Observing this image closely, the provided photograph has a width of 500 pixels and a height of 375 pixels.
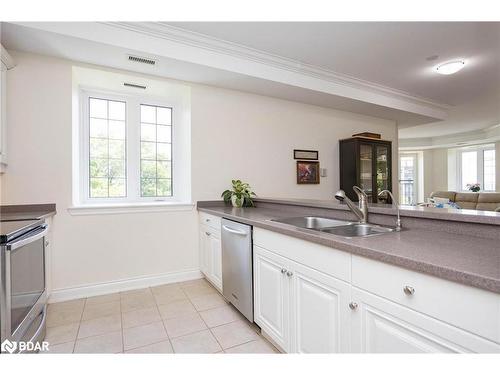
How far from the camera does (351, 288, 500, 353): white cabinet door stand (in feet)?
2.54

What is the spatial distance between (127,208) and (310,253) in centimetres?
213

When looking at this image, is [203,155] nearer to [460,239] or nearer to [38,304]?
[38,304]

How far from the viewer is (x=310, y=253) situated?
1.34 meters

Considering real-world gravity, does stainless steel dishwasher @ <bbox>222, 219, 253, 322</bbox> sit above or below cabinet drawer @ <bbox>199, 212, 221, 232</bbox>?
below

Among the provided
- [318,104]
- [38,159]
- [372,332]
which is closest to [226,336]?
[372,332]

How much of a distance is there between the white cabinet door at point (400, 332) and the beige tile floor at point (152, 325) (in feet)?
2.73

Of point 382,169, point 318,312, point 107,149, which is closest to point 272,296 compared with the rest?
point 318,312

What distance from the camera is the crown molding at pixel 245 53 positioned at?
2.29m

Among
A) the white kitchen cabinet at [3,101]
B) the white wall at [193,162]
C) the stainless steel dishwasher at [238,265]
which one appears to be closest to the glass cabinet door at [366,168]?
the white wall at [193,162]

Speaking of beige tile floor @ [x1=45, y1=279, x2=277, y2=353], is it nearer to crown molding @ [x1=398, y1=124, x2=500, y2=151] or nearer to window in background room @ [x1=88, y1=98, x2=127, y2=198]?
window in background room @ [x1=88, y1=98, x2=127, y2=198]

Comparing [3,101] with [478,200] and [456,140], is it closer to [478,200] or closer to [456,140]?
[478,200]

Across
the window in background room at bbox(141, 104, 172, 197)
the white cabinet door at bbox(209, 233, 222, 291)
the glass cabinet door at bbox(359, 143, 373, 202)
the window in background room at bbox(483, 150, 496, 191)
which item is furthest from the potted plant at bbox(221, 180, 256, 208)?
the window in background room at bbox(483, 150, 496, 191)

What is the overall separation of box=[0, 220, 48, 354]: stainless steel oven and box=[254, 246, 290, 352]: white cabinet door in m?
1.34

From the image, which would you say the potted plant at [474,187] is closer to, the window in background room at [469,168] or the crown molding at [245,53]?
the window in background room at [469,168]
